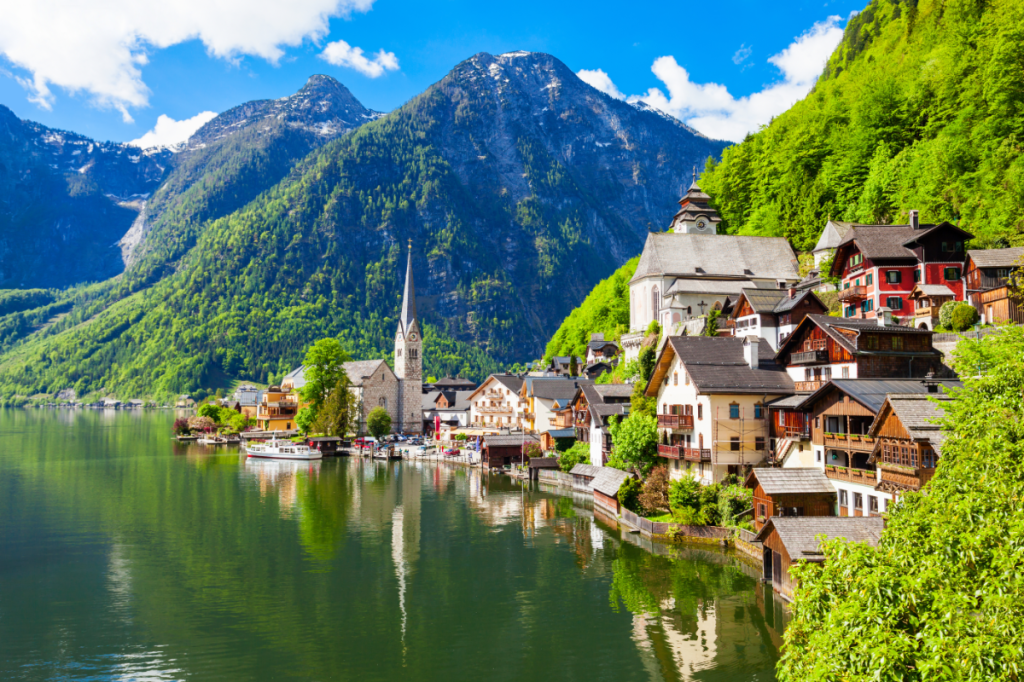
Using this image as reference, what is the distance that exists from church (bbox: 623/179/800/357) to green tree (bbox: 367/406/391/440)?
48203 mm

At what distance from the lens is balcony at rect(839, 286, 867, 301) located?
55.7 metres

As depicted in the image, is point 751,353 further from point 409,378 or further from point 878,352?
point 409,378

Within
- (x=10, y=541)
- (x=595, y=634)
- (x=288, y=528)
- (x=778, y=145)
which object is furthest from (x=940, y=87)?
(x=10, y=541)

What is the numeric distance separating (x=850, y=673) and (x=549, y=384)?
7768cm

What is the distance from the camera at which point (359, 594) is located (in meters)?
35.3

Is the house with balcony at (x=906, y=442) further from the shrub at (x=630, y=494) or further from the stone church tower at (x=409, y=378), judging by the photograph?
the stone church tower at (x=409, y=378)

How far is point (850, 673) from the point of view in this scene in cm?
1309

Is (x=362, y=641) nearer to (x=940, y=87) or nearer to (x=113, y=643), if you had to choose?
(x=113, y=643)

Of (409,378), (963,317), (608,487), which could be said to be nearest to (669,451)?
(608,487)

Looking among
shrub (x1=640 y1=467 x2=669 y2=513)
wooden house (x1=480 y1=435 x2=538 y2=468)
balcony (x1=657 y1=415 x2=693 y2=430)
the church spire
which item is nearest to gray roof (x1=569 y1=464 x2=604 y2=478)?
balcony (x1=657 y1=415 x2=693 y2=430)

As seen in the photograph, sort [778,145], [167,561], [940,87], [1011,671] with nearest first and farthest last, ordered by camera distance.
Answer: [1011,671], [167,561], [940,87], [778,145]

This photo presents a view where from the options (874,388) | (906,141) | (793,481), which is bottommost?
(793,481)

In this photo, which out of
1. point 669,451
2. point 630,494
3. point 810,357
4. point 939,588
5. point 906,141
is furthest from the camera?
point 906,141

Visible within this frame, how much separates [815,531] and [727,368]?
17.8 metres
